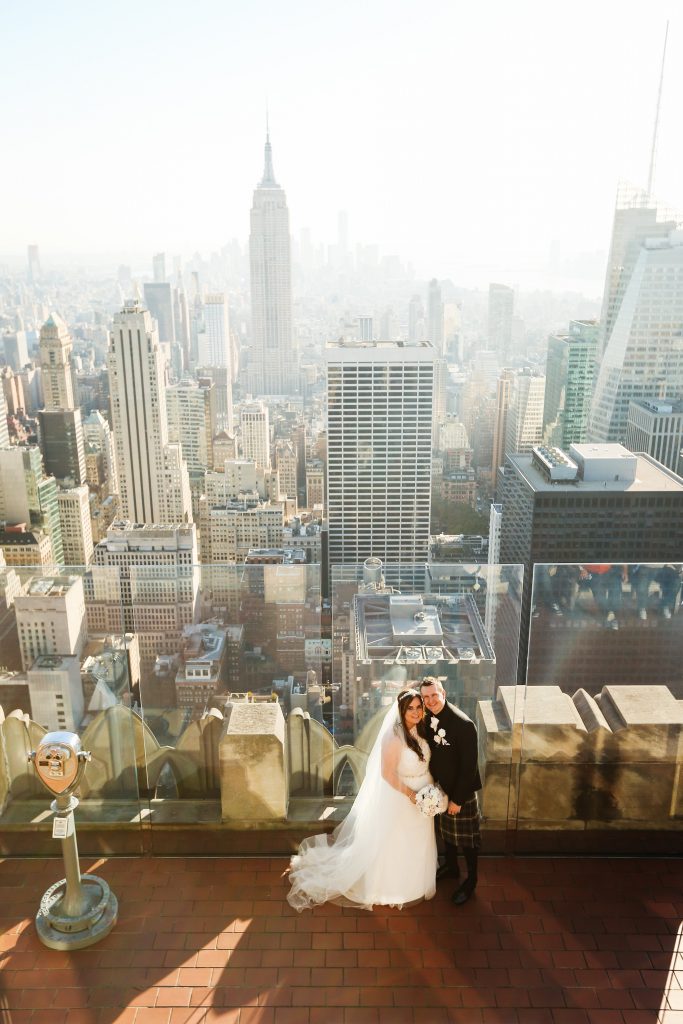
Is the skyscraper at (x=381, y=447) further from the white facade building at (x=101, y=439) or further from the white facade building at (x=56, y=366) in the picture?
the white facade building at (x=56, y=366)

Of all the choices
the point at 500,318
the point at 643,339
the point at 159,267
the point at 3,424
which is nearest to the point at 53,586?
the point at 643,339

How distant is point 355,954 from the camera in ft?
7.61

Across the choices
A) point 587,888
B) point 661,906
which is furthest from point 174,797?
point 661,906

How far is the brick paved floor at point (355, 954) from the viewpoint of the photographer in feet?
7.06

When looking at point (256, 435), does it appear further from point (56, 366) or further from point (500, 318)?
point (500, 318)

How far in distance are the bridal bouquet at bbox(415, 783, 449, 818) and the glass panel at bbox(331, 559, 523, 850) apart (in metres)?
0.43

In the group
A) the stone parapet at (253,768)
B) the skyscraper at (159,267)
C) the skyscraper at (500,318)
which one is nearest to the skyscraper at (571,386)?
the skyscraper at (500,318)

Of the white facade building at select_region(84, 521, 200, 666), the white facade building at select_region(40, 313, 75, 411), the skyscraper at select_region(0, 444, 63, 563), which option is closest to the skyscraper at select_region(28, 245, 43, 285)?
the white facade building at select_region(40, 313, 75, 411)

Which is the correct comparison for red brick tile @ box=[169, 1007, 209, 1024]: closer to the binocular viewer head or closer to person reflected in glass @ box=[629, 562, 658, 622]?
the binocular viewer head

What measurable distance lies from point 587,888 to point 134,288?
178 feet

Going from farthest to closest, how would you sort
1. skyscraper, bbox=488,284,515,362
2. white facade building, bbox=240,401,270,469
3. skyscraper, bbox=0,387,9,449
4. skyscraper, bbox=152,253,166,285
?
1. skyscraper, bbox=152,253,166,285
2. white facade building, bbox=240,401,270,469
3. skyscraper, bbox=488,284,515,362
4. skyscraper, bbox=0,387,9,449

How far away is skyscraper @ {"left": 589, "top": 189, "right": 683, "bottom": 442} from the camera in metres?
35.4

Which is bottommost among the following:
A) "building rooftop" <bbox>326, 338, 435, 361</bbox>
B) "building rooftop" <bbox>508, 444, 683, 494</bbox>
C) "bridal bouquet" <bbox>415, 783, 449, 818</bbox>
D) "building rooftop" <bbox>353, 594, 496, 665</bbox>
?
"building rooftop" <bbox>508, 444, 683, 494</bbox>

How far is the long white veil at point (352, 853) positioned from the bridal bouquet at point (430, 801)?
0.29 ft
